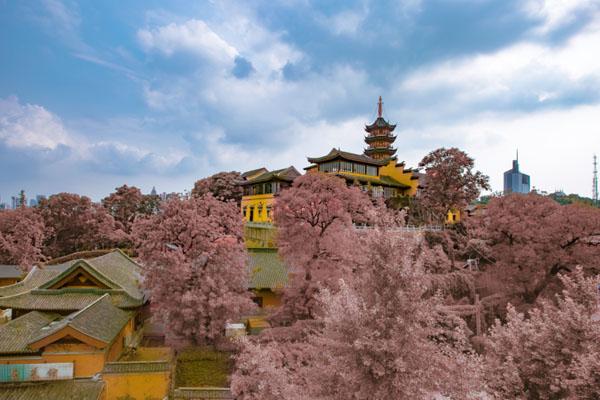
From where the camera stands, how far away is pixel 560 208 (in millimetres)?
18219

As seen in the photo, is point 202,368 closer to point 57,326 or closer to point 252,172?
point 57,326

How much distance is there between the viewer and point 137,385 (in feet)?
40.6

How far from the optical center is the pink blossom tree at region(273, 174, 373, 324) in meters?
15.5

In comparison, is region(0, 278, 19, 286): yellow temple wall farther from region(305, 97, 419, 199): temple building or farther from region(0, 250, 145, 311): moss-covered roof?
region(305, 97, 419, 199): temple building

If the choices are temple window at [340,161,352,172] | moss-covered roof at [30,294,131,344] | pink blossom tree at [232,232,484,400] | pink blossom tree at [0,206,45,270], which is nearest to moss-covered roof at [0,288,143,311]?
moss-covered roof at [30,294,131,344]

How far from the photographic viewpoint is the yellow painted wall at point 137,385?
1220 cm

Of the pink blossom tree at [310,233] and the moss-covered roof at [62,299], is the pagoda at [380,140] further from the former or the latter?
the moss-covered roof at [62,299]

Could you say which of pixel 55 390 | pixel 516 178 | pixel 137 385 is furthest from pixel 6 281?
pixel 516 178

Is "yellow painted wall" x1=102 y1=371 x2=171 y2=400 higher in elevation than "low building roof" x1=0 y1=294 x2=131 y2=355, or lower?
lower

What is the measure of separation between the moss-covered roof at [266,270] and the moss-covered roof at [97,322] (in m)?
8.07

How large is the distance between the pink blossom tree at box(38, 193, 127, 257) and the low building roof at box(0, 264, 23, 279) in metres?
10.0

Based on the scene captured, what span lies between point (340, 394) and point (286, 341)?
8.63m

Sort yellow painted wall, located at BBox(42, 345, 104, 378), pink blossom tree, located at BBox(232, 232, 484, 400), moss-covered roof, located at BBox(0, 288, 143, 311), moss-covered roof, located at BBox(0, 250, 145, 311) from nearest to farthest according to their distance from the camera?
pink blossom tree, located at BBox(232, 232, 484, 400)
yellow painted wall, located at BBox(42, 345, 104, 378)
moss-covered roof, located at BBox(0, 288, 143, 311)
moss-covered roof, located at BBox(0, 250, 145, 311)

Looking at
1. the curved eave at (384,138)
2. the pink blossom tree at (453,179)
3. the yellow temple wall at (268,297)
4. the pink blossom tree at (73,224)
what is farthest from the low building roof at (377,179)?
the pink blossom tree at (73,224)
